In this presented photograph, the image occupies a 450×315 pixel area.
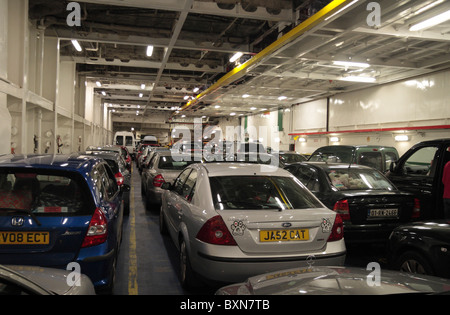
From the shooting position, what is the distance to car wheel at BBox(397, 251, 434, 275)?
10.3ft

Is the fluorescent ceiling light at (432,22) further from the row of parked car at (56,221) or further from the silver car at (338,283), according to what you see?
the row of parked car at (56,221)

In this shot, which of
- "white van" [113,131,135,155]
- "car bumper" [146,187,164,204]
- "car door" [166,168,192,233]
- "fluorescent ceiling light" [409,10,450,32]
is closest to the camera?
"car door" [166,168,192,233]

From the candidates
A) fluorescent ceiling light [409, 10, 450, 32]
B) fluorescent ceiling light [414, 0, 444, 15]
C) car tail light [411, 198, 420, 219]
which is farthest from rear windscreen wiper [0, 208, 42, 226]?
fluorescent ceiling light [409, 10, 450, 32]

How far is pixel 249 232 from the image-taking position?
308cm

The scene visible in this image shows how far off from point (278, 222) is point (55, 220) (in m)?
1.98

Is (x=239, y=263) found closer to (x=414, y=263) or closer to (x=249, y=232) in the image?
(x=249, y=232)

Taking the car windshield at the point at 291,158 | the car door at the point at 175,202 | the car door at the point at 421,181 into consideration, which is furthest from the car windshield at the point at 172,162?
the car door at the point at 421,181

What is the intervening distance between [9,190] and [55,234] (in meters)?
0.75

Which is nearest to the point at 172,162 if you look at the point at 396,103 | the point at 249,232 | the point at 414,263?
the point at 249,232

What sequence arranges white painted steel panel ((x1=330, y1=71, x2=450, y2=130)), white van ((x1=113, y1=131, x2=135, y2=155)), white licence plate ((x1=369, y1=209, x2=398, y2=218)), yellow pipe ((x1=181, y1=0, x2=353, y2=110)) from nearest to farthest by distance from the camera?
white licence plate ((x1=369, y1=209, x2=398, y2=218)), yellow pipe ((x1=181, y1=0, x2=353, y2=110)), white painted steel panel ((x1=330, y1=71, x2=450, y2=130)), white van ((x1=113, y1=131, x2=135, y2=155))

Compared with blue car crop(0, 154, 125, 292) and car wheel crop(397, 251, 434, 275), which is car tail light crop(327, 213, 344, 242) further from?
blue car crop(0, 154, 125, 292)

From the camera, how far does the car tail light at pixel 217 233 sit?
3074 mm

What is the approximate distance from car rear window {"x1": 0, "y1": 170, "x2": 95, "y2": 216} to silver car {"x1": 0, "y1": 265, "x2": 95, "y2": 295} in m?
0.84
